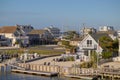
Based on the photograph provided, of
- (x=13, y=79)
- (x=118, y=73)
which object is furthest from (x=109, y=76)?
(x=13, y=79)

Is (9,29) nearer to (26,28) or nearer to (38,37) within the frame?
(38,37)

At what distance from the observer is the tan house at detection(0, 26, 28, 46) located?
110 meters

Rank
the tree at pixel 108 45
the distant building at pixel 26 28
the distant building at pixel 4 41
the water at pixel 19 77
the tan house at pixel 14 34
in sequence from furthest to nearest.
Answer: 1. the distant building at pixel 26 28
2. the tan house at pixel 14 34
3. the distant building at pixel 4 41
4. the tree at pixel 108 45
5. the water at pixel 19 77

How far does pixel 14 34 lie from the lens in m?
114

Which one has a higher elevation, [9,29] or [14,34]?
[9,29]

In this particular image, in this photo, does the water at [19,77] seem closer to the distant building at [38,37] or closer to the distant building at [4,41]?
the distant building at [4,41]

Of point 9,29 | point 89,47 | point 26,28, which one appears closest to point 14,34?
point 9,29

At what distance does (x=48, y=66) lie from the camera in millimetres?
50531

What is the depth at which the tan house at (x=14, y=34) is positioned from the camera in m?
110

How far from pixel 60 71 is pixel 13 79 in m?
7.16

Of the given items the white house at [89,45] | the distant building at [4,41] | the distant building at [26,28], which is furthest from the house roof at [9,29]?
the white house at [89,45]

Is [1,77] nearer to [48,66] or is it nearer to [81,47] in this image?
[48,66]

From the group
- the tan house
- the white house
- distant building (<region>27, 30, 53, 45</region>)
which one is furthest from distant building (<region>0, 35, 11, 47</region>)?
the white house

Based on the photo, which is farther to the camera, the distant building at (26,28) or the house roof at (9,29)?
the distant building at (26,28)
